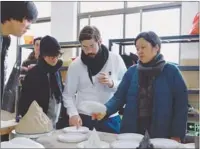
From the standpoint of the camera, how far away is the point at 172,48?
3260 mm

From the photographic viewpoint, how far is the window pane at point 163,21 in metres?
3.43

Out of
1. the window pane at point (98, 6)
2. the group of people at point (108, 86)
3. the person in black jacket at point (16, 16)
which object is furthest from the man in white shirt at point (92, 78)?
the window pane at point (98, 6)

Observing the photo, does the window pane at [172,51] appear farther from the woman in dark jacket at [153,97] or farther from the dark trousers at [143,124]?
the dark trousers at [143,124]

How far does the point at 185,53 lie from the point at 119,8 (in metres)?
1.37

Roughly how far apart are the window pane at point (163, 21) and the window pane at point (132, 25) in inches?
4.1

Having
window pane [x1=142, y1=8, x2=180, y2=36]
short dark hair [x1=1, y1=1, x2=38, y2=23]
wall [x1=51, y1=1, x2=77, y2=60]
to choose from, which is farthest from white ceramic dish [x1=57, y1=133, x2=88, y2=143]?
wall [x1=51, y1=1, x2=77, y2=60]

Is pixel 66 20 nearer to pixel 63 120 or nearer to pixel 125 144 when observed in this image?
pixel 63 120

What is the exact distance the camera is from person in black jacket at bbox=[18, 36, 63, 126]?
1734mm

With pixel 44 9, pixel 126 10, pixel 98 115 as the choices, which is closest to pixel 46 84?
pixel 98 115

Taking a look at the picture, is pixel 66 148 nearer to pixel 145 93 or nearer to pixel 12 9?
pixel 145 93

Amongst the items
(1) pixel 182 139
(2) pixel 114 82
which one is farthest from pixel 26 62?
(1) pixel 182 139

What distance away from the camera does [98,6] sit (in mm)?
4090

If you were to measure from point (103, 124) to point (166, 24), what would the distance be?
2320mm

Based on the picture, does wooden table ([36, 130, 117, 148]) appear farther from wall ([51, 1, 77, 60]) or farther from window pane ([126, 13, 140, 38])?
wall ([51, 1, 77, 60])
